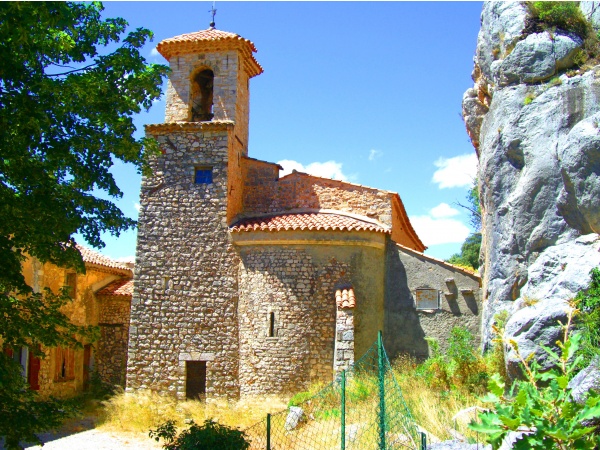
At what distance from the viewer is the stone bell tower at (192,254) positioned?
1564 cm

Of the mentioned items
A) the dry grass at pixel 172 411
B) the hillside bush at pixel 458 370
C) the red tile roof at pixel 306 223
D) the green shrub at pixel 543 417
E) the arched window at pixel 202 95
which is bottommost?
the dry grass at pixel 172 411

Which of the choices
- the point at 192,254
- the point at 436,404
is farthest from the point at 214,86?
the point at 436,404

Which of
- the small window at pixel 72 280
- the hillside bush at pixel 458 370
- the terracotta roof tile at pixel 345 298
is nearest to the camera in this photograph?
the hillside bush at pixel 458 370

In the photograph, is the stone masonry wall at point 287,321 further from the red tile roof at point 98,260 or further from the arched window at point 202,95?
the red tile roof at point 98,260

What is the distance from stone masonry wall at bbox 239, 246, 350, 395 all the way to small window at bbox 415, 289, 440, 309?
7.02 ft

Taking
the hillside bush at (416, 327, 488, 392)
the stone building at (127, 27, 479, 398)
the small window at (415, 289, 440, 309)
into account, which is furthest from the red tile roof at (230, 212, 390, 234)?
the hillside bush at (416, 327, 488, 392)

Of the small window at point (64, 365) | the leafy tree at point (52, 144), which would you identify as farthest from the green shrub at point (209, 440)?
the small window at point (64, 365)

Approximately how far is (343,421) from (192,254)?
858 centimetres

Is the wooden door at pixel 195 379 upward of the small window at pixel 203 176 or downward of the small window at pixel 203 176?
downward

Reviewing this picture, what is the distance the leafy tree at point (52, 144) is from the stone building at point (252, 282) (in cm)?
760

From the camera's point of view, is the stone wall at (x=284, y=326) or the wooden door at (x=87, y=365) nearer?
the stone wall at (x=284, y=326)

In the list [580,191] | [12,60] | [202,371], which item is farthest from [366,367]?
[12,60]

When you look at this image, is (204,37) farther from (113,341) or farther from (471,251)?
(471,251)

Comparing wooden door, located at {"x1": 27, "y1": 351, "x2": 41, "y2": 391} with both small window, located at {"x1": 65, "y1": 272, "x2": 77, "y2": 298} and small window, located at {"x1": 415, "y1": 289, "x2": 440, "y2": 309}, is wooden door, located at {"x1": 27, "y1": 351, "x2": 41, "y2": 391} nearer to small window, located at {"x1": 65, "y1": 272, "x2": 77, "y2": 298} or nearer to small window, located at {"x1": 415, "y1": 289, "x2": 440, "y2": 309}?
small window, located at {"x1": 65, "y1": 272, "x2": 77, "y2": 298}
